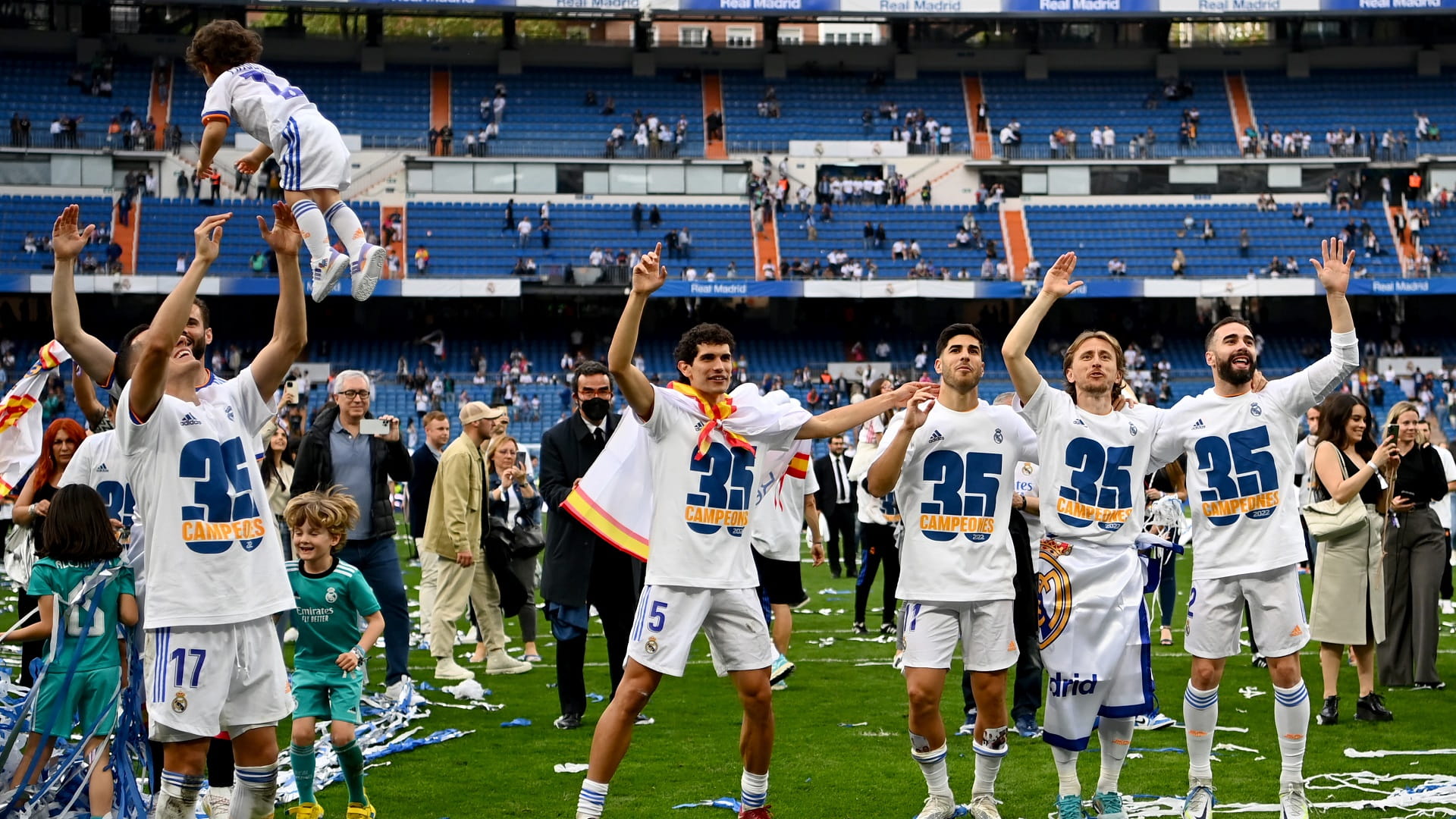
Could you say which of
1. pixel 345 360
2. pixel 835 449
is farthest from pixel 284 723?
pixel 345 360

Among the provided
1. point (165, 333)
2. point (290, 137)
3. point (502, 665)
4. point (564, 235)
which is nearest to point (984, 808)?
point (165, 333)

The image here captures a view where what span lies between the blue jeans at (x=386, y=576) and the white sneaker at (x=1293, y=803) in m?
5.26

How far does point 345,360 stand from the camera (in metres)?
43.1

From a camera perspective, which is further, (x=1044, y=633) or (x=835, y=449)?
(x=835, y=449)

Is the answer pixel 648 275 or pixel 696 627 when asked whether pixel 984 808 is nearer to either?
pixel 696 627

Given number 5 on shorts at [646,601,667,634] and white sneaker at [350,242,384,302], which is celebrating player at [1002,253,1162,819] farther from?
white sneaker at [350,242,384,302]

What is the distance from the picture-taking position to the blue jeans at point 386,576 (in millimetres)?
9172

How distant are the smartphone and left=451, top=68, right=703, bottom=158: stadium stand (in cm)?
3965

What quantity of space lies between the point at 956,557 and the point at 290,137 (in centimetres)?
353

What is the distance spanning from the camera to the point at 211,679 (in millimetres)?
5367

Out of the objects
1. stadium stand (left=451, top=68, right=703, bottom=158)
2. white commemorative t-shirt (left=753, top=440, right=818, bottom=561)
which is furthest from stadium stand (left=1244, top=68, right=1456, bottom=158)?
white commemorative t-shirt (left=753, top=440, right=818, bottom=561)

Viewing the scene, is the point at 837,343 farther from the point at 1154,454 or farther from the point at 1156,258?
the point at 1154,454

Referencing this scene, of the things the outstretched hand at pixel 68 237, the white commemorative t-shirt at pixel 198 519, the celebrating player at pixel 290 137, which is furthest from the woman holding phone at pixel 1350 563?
the outstretched hand at pixel 68 237

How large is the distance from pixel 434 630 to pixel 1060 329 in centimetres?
3812
